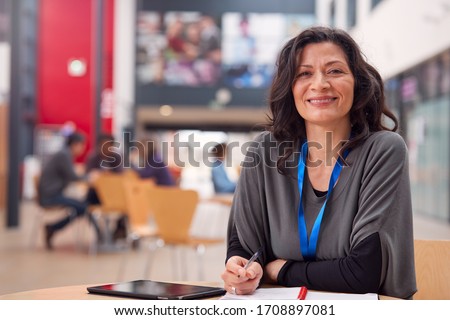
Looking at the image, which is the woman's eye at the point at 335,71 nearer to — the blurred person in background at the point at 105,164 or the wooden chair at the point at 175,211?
the wooden chair at the point at 175,211

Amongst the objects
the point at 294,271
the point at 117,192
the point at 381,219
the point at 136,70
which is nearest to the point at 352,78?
the point at 381,219

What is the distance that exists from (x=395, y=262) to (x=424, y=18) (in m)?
10.1

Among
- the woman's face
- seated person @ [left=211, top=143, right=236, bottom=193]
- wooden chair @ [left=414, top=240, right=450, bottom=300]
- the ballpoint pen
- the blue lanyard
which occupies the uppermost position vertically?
the woman's face

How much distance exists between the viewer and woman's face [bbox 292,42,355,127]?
1964mm

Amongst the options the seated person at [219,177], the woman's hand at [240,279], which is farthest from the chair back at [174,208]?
the seated person at [219,177]

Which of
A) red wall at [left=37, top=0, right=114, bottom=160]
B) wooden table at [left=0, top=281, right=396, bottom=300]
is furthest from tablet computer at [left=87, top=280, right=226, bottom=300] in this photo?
red wall at [left=37, top=0, right=114, bottom=160]

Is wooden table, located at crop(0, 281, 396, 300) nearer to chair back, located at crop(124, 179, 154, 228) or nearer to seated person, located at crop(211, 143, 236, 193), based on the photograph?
chair back, located at crop(124, 179, 154, 228)

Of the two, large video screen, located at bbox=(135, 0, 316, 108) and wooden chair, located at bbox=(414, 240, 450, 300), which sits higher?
large video screen, located at bbox=(135, 0, 316, 108)

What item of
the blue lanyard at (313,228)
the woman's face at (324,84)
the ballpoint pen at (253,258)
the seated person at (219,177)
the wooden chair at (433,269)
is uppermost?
the woman's face at (324,84)

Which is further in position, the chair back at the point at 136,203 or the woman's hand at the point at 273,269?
the chair back at the point at 136,203

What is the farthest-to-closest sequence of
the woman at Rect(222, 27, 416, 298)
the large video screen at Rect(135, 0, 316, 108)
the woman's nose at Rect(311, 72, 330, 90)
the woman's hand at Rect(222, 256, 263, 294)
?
1. the large video screen at Rect(135, 0, 316, 108)
2. the woman's nose at Rect(311, 72, 330, 90)
3. the woman at Rect(222, 27, 416, 298)
4. the woman's hand at Rect(222, 256, 263, 294)

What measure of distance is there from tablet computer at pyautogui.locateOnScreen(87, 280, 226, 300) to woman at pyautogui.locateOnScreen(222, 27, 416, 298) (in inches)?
3.7

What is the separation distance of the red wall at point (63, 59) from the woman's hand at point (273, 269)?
17.4 m

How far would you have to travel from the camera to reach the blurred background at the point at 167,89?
→ 26.1 ft
